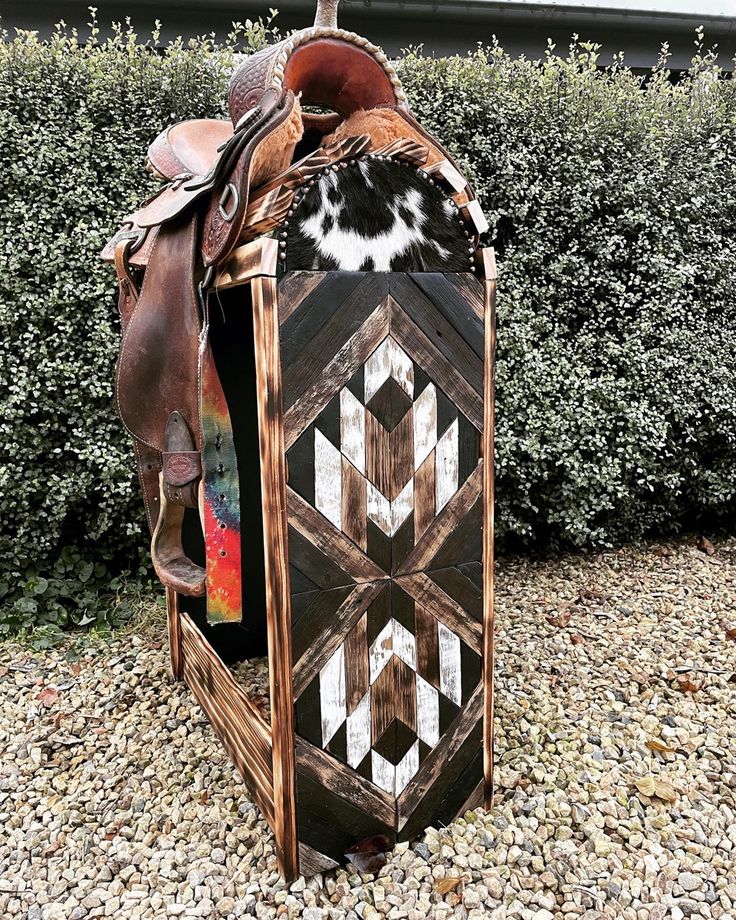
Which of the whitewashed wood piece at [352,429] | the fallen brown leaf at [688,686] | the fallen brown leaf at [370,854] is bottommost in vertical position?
the fallen brown leaf at [688,686]

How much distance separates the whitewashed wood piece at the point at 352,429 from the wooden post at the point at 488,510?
0.34m

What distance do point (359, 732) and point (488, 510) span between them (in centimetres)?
60

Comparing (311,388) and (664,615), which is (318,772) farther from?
(664,615)

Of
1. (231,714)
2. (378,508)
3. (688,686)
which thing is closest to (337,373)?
(378,508)

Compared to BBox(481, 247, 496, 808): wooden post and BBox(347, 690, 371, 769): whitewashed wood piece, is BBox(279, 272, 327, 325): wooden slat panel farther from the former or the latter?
BBox(347, 690, 371, 769): whitewashed wood piece

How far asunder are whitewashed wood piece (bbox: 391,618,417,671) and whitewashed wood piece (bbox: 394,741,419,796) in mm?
201

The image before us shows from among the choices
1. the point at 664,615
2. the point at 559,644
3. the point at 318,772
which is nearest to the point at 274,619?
the point at 318,772

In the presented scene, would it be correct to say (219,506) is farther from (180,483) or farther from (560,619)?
(560,619)

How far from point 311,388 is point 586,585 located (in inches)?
95.5

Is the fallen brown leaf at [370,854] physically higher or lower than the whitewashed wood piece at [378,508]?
lower

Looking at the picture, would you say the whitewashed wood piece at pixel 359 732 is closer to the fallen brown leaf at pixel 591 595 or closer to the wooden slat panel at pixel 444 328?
the wooden slat panel at pixel 444 328

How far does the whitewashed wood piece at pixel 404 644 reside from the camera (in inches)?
64.9

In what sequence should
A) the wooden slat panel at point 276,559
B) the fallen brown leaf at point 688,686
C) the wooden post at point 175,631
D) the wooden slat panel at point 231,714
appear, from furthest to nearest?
the wooden post at point 175,631 → the fallen brown leaf at point 688,686 → the wooden slat panel at point 231,714 → the wooden slat panel at point 276,559

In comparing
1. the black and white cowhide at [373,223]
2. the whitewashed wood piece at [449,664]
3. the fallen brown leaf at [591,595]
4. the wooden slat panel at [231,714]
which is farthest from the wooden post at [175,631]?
the fallen brown leaf at [591,595]
